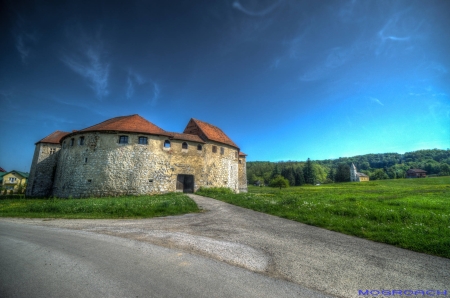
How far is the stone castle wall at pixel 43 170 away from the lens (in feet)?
90.0

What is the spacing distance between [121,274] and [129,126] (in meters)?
21.8

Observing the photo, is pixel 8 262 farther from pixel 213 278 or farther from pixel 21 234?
pixel 213 278

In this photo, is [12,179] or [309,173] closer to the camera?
[12,179]

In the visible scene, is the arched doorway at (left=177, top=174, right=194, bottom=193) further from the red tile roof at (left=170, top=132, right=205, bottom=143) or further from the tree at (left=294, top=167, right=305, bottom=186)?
the tree at (left=294, top=167, right=305, bottom=186)

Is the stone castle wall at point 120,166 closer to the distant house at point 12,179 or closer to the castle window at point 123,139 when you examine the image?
the castle window at point 123,139

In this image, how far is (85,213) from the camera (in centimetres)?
1169

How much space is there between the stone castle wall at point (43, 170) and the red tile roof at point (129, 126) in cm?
1179

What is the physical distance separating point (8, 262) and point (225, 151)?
25.1m

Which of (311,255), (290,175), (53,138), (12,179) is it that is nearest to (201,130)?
(311,255)

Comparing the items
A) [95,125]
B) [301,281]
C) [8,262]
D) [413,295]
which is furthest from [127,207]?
[95,125]

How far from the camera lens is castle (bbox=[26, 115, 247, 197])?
21016 mm

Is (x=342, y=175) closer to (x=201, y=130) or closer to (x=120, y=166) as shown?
(x=201, y=130)

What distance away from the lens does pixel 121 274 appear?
3725 mm

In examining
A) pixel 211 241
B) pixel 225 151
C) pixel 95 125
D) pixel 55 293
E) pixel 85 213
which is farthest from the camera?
pixel 225 151
